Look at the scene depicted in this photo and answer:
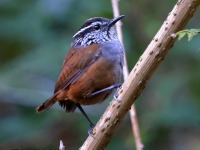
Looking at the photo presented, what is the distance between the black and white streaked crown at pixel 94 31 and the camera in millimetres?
4531

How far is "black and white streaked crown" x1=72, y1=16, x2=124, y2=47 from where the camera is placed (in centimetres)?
453

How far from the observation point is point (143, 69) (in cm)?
261

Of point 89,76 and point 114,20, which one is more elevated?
point 114,20

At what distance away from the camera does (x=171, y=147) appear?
222 inches

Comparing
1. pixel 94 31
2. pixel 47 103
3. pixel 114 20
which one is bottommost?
pixel 47 103

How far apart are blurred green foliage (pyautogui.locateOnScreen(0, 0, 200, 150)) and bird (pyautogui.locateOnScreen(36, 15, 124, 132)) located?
4.12 ft

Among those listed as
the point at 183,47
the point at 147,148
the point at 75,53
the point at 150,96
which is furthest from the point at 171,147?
the point at 75,53

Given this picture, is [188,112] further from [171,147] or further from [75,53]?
[75,53]

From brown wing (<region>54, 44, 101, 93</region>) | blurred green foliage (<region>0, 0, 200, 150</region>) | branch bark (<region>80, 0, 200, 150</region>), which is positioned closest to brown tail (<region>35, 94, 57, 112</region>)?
brown wing (<region>54, 44, 101, 93</region>)

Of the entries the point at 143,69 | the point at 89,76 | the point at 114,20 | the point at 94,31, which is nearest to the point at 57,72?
the point at 94,31

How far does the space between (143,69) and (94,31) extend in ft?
6.54

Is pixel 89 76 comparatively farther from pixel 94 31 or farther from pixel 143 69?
pixel 143 69

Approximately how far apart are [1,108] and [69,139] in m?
1.05

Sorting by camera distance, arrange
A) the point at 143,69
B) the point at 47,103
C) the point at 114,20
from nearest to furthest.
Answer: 1. the point at 143,69
2. the point at 47,103
3. the point at 114,20
